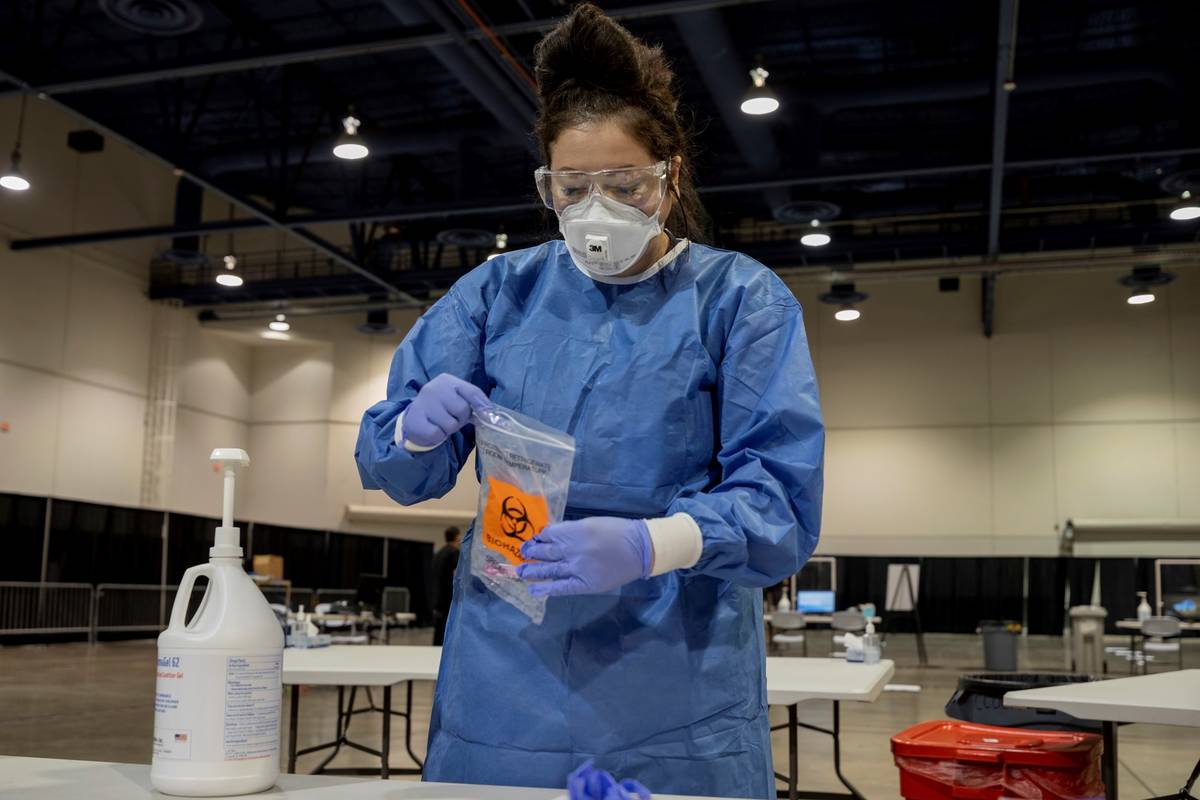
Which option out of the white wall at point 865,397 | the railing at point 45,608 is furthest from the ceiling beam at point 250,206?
the railing at point 45,608

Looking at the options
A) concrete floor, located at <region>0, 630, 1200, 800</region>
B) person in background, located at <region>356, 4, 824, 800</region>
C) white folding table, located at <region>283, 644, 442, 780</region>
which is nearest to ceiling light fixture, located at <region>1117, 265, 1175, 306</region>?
concrete floor, located at <region>0, 630, 1200, 800</region>

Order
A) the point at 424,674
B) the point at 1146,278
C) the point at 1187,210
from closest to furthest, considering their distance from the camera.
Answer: the point at 424,674 → the point at 1187,210 → the point at 1146,278

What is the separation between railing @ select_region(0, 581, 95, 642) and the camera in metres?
13.4

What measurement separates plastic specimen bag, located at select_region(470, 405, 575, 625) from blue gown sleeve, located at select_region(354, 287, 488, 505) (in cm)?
10

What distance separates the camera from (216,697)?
111 cm

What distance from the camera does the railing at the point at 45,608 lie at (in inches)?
528

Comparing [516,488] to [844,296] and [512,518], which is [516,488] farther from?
[844,296]

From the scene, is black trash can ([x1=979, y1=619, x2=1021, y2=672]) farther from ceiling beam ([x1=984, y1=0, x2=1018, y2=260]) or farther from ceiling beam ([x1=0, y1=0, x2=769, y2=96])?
ceiling beam ([x1=0, y1=0, x2=769, y2=96])

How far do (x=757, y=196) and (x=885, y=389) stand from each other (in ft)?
15.9

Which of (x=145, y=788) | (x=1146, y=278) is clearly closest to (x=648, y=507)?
(x=145, y=788)

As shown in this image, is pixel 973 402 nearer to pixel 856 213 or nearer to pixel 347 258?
pixel 856 213

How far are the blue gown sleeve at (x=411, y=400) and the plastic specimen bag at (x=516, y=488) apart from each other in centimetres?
10

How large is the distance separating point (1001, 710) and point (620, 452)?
328 cm

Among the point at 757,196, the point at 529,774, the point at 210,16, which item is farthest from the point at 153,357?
the point at 529,774
